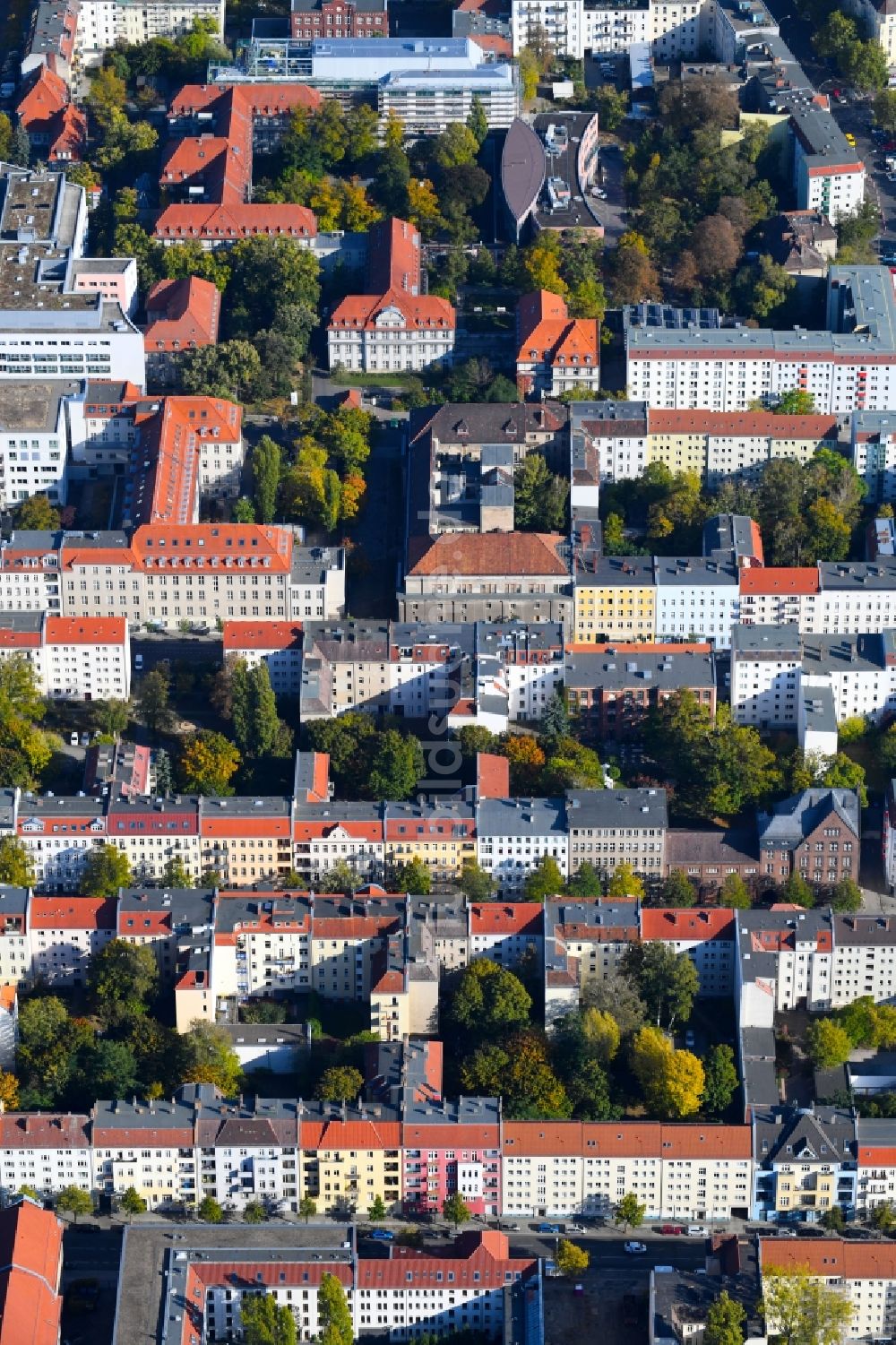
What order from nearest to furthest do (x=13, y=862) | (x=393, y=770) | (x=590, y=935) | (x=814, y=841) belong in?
1. (x=590, y=935)
2. (x=13, y=862)
3. (x=814, y=841)
4. (x=393, y=770)

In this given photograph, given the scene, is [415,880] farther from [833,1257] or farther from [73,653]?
[833,1257]

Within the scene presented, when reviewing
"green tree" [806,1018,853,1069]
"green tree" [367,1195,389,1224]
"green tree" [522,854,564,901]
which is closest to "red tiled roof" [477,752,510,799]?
"green tree" [522,854,564,901]

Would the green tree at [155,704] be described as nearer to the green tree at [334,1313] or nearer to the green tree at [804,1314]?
the green tree at [334,1313]

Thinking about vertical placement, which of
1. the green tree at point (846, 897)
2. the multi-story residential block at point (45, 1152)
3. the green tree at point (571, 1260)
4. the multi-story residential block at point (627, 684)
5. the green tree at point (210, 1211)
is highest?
the multi-story residential block at point (627, 684)

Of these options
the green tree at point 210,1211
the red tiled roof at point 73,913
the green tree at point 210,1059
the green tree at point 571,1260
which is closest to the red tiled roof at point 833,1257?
the green tree at point 571,1260

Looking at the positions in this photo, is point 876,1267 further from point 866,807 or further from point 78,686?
point 78,686

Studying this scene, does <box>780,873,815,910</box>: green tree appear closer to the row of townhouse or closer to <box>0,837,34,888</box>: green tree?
the row of townhouse

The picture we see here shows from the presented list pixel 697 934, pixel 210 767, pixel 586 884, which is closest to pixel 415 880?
pixel 586 884
